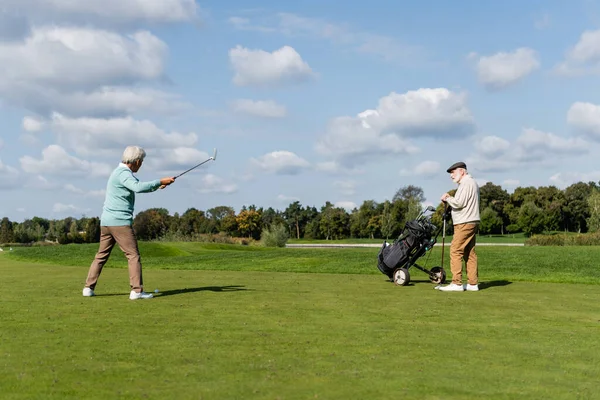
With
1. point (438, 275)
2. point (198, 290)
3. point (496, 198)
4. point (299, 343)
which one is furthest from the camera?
point (496, 198)

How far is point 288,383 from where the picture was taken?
15.7ft

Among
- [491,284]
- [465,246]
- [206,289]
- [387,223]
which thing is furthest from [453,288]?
[387,223]

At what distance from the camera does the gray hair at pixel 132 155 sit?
425 inches

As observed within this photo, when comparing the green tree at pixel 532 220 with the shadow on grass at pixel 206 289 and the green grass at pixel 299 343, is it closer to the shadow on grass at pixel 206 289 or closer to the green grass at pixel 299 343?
the green grass at pixel 299 343

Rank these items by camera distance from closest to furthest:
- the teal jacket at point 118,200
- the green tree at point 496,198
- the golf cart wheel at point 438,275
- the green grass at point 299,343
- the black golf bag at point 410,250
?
the green grass at point 299,343 → the teal jacket at point 118,200 → the black golf bag at point 410,250 → the golf cart wheel at point 438,275 → the green tree at point 496,198

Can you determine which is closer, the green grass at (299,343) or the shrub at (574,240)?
the green grass at (299,343)

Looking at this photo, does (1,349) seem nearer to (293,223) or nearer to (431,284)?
(431,284)

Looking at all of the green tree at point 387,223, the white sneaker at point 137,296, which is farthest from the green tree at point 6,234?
the white sneaker at point 137,296

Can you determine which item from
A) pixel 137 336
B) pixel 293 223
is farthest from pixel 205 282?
pixel 293 223

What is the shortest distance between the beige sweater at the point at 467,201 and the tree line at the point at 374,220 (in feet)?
293

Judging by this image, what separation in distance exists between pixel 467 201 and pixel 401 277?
206cm

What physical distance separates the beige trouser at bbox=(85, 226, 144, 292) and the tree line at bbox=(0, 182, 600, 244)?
303 ft

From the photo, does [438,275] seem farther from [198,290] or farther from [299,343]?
[299,343]

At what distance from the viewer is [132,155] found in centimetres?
1085
